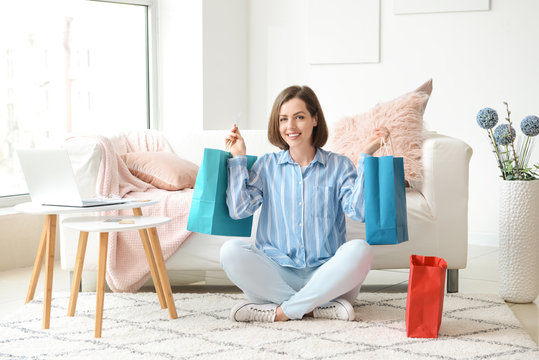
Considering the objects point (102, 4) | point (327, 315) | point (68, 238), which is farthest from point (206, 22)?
point (327, 315)

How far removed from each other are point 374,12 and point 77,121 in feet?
6.80

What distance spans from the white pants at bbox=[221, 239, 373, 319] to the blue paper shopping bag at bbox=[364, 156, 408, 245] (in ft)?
0.23

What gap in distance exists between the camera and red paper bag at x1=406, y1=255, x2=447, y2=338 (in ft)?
7.34

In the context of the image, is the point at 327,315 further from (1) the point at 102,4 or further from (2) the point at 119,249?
(1) the point at 102,4

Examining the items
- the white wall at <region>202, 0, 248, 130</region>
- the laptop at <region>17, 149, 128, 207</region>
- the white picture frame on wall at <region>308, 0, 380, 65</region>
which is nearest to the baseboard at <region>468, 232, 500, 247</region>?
the white picture frame on wall at <region>308, 0, 380, 65</region>

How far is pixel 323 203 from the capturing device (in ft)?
8.25

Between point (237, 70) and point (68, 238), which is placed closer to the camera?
point (68, 238)

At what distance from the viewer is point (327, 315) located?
247cm

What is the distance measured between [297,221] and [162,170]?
3.17 ft

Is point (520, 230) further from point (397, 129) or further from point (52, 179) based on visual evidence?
point (52, 179)

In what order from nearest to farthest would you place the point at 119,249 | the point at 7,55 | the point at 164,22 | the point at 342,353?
the point at 342,353 < the point at 119,249 < the point at 7,55 < the point at 164,22

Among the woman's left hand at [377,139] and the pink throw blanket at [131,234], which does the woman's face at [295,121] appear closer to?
the woman's left hand at [377,139]

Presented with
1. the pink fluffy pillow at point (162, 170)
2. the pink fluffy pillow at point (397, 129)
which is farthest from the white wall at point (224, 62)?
the pink fluffy pillow at point (397, 129)

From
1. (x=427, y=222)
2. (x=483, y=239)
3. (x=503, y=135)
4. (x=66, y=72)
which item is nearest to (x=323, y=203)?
(x=427, y=222)
